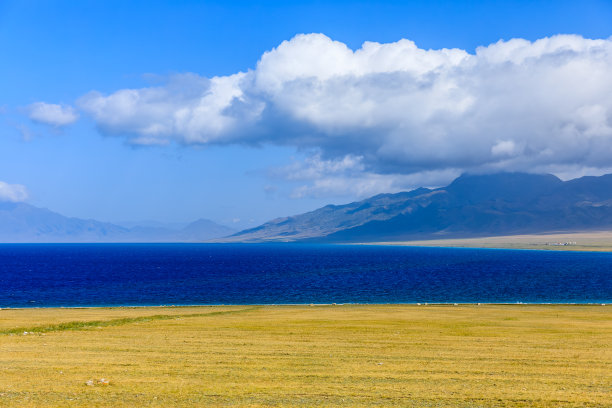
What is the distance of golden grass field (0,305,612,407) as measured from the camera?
78.4 ft

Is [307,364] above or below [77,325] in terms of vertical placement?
below

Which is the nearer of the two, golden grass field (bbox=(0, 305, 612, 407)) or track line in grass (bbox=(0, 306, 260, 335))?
golden grass field (bbox=(0, 305, 612, 407))

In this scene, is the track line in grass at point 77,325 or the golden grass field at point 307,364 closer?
the golden grass field at point 307,364

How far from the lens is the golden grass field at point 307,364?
23.9 metres

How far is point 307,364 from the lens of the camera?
3120cm

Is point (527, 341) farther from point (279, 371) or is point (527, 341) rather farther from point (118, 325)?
point (118, 325)

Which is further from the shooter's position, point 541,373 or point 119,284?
point 119,284

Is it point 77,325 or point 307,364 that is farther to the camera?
point 77,325

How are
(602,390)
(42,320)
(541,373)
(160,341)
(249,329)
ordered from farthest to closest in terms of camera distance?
(42,320) < (249,329) < (160,341) < (541,373) < (602,390)

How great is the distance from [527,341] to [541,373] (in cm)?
1221

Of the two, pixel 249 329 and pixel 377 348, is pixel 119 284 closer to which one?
pixel 249 329

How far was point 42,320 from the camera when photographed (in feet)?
188

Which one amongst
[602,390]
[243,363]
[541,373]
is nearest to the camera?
[602,390]

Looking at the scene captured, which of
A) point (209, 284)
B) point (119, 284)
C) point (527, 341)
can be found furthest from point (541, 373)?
point (119, 284)
